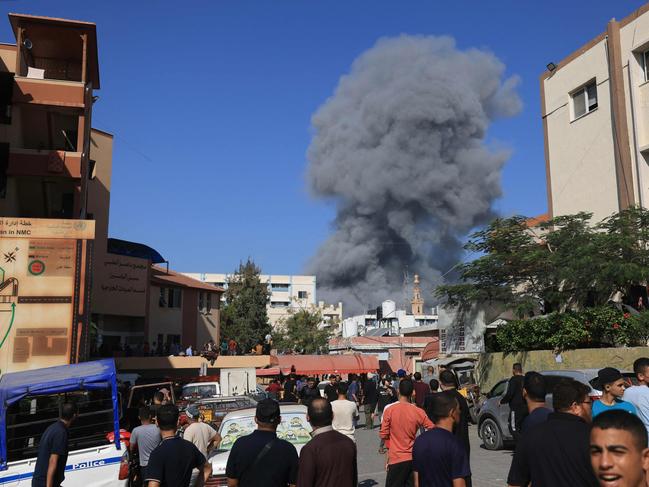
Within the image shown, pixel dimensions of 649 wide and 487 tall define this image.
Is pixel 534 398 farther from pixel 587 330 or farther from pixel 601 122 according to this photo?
pixel 601 122

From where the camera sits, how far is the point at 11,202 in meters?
22.6

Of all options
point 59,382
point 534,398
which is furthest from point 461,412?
point 59,382

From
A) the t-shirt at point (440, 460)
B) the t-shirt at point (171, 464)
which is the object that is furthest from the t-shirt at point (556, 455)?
the t-shirt at point (171, 464)

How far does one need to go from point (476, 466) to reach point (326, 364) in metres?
22.6

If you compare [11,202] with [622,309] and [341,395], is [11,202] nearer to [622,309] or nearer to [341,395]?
[341,395]

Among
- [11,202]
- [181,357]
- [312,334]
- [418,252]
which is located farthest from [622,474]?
[418,252]

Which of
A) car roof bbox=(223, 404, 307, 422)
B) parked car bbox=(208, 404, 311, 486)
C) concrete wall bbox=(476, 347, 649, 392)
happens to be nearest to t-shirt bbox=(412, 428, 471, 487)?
parked car bbox=(208, 404, 311, 486)

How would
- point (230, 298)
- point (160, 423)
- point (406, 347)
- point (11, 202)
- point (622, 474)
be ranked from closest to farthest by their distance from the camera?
point (622, 474), point (160, 423), point (11, 202), point (406, 347), point (230, 298)

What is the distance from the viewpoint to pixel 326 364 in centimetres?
3353

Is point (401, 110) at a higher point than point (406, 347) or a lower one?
higher

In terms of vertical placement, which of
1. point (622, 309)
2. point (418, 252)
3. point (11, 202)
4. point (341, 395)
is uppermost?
point (418, 252)

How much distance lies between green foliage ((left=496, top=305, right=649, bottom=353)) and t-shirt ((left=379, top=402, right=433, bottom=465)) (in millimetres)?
12949

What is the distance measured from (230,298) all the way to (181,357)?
22.7 metres

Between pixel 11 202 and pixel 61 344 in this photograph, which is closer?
pixel 61 344
